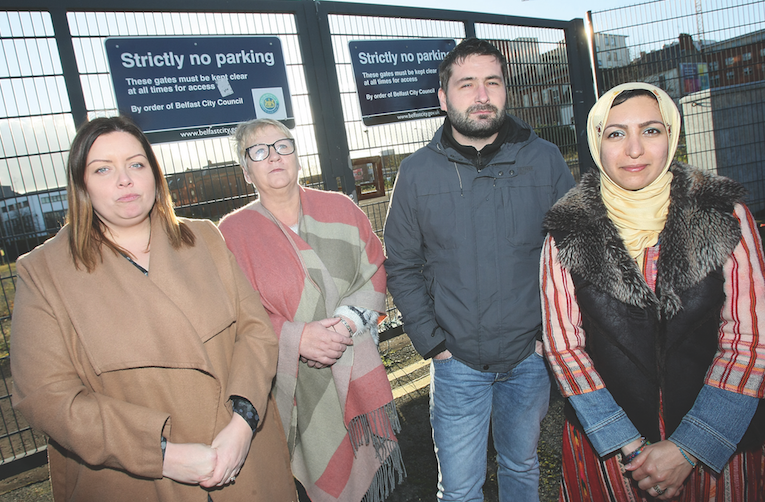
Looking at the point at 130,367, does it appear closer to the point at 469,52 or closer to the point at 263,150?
the point at 263,150

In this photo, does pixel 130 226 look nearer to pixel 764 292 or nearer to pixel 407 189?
pixel 407 189

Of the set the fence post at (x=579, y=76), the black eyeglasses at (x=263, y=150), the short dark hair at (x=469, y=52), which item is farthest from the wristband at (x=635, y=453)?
the fence post at (x=579, y=76)

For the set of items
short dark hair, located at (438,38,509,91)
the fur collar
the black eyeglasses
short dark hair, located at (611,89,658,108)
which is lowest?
the fur collar

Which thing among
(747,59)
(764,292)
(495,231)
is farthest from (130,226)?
(747,59)

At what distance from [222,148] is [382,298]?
1.79m

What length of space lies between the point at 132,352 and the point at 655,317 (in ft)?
6.19

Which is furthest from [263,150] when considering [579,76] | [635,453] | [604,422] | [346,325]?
[579,76]

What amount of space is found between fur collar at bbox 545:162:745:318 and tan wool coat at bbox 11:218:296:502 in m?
1.36

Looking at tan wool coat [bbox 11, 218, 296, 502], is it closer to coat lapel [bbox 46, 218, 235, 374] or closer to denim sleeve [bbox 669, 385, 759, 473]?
coat lapel [bbox 46, 218, 235, 374]

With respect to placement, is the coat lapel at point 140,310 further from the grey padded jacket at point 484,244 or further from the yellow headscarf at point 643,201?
the yellow headscarf at point 643,201

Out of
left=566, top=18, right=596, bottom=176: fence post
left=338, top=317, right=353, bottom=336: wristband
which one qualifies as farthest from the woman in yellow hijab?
left=566, top=18, right=596, bottom=176: fence post

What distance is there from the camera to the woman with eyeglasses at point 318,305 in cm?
215

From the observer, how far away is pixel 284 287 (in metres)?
2.15

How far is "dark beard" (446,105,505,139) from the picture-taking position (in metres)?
2.05
